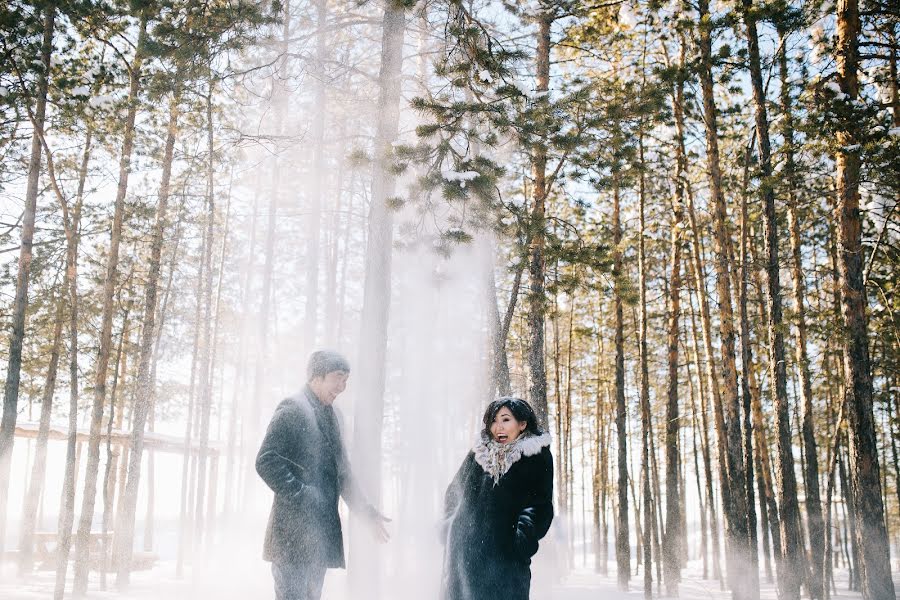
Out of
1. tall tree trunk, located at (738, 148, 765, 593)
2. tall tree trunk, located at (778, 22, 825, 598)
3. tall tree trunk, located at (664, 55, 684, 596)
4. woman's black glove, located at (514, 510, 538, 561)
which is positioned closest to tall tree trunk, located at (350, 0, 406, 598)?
woman's black glove, located at (514, 510, 538, 561)

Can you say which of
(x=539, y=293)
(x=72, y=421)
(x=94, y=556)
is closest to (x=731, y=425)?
(x=539, y=293)

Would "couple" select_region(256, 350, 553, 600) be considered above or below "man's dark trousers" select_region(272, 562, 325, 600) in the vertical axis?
above

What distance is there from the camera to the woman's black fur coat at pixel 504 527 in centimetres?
302

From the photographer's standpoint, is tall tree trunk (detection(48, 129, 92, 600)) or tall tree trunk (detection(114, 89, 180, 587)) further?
tall tree trunk (detection(114, 89, 180, 587))

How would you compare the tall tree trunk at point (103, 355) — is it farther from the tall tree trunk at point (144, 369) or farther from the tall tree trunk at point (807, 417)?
the tall tree trunk at point (807, 417)

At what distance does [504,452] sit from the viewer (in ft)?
10.3

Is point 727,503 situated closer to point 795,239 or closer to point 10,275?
point 795,239

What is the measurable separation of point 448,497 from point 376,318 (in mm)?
3696

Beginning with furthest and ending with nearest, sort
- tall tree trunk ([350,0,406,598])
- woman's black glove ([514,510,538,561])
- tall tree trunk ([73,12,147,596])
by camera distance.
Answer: tall tree trunk ([73,12,147,596])
tall tree trunk ([350,0,406,598])
woman's black glove ([514,510,538,561])

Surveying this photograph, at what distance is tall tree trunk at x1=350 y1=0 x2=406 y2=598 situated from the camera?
21.0 ft

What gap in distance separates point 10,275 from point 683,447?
23.2 metres

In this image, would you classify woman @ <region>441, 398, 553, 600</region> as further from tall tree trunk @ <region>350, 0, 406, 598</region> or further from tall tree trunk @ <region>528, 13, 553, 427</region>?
tall tree trunk @ <region>528, 13, 553, 427</region>

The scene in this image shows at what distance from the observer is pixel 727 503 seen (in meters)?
11.1

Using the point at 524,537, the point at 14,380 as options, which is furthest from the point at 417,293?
the point at 524,537
